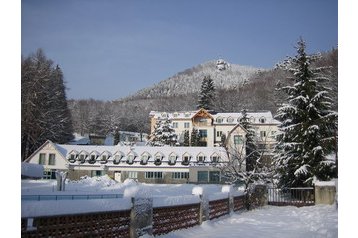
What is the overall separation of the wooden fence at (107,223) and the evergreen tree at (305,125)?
1.80 m

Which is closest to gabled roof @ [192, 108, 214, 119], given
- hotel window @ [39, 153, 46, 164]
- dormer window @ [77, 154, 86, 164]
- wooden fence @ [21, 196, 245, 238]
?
dormer window @ [77, 154, 86, 164]

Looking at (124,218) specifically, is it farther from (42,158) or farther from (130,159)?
(130,159)

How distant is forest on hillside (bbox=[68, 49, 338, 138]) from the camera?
195 inches

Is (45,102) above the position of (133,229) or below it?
above

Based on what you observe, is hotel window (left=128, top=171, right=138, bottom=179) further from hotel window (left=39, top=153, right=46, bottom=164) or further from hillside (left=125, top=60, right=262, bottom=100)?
hotel window (left=39, top=153, right=46, bottom=164)

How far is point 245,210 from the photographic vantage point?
7438 millimetres

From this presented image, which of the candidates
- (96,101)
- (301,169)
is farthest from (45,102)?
(301,169)

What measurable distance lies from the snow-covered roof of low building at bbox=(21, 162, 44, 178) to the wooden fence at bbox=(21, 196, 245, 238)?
1.19m

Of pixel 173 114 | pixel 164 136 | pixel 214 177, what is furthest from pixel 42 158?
pixel 214 177

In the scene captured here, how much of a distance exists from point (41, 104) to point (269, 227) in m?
3.45
